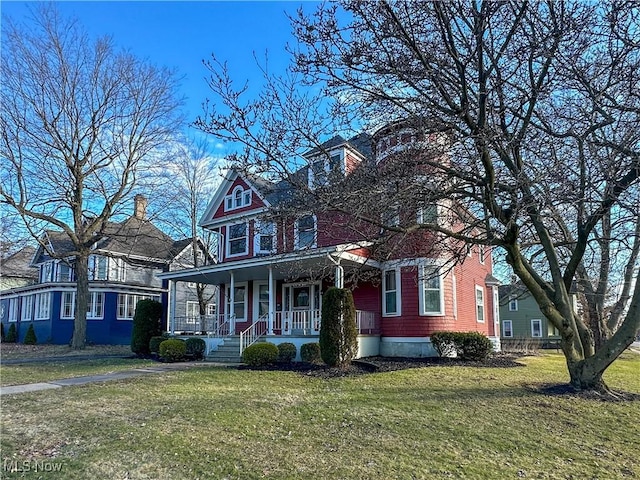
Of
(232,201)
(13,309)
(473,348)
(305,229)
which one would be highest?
(232,201)

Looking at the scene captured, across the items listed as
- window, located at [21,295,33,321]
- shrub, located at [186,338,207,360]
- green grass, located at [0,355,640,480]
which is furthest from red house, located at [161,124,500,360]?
window, located at [21,295,33,321]

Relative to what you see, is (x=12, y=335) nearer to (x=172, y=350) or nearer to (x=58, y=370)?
(x=172, y=350)

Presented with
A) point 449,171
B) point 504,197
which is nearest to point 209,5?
point 449,171

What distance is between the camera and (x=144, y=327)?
17531 millimetres

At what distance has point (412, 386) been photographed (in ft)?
31.4

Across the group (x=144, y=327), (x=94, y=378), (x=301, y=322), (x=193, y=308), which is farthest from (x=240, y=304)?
(x=193, y=308)

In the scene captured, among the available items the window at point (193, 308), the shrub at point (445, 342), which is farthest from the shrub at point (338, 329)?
the window at point (193, 308)

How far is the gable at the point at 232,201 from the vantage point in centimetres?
2024

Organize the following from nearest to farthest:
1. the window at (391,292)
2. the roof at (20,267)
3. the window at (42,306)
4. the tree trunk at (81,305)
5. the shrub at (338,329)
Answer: the shrub at (338,329) < the window at (391,292) < the tree trunk at (81,305) < the window at (42,306) < the roof at (20,267)

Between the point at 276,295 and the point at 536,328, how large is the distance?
28.4m

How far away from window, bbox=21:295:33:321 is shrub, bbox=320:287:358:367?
1018 inches

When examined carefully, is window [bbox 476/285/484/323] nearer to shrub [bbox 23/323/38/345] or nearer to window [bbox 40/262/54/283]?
shrub [bbox 23/323/38/345]

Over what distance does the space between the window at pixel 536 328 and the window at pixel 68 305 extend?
3427cm

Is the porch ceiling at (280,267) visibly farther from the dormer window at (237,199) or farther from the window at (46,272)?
the window at (46,272)
